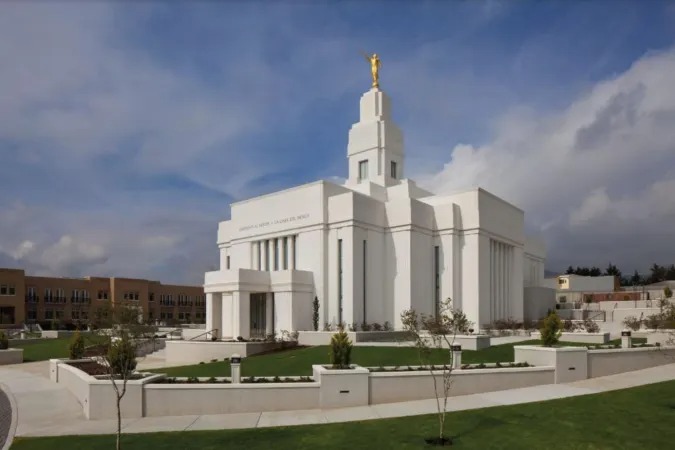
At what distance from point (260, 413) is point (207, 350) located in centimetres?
1604

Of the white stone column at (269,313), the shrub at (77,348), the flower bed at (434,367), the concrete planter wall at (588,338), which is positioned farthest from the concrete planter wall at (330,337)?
the flower bed at (434,367)

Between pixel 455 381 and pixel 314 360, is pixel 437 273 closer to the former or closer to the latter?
pixel 314 360

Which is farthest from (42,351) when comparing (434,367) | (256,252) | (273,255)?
(434,367)

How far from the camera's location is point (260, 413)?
15.1 meters

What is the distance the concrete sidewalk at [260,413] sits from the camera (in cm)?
1388

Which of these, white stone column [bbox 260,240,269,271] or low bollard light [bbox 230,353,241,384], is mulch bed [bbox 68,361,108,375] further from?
white stone column [bbox 260,240,269,271]

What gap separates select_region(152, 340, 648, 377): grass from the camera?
2191 cm

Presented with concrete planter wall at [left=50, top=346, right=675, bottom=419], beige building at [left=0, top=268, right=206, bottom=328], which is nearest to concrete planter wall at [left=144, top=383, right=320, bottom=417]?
concrete planter wall at [left=50, top=346, right=675, bottom=419]

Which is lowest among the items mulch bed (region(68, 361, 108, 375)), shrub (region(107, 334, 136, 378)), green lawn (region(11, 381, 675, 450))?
mulch bed (region(68, 361, 108, 375))

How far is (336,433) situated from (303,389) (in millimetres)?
3160

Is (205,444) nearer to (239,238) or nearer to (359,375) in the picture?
(359,375)

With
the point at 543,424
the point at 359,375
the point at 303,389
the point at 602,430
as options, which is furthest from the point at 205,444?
the point at 602,430

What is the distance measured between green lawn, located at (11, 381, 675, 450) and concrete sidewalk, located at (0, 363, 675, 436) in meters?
0.73

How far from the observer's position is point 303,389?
15523 millimetres
